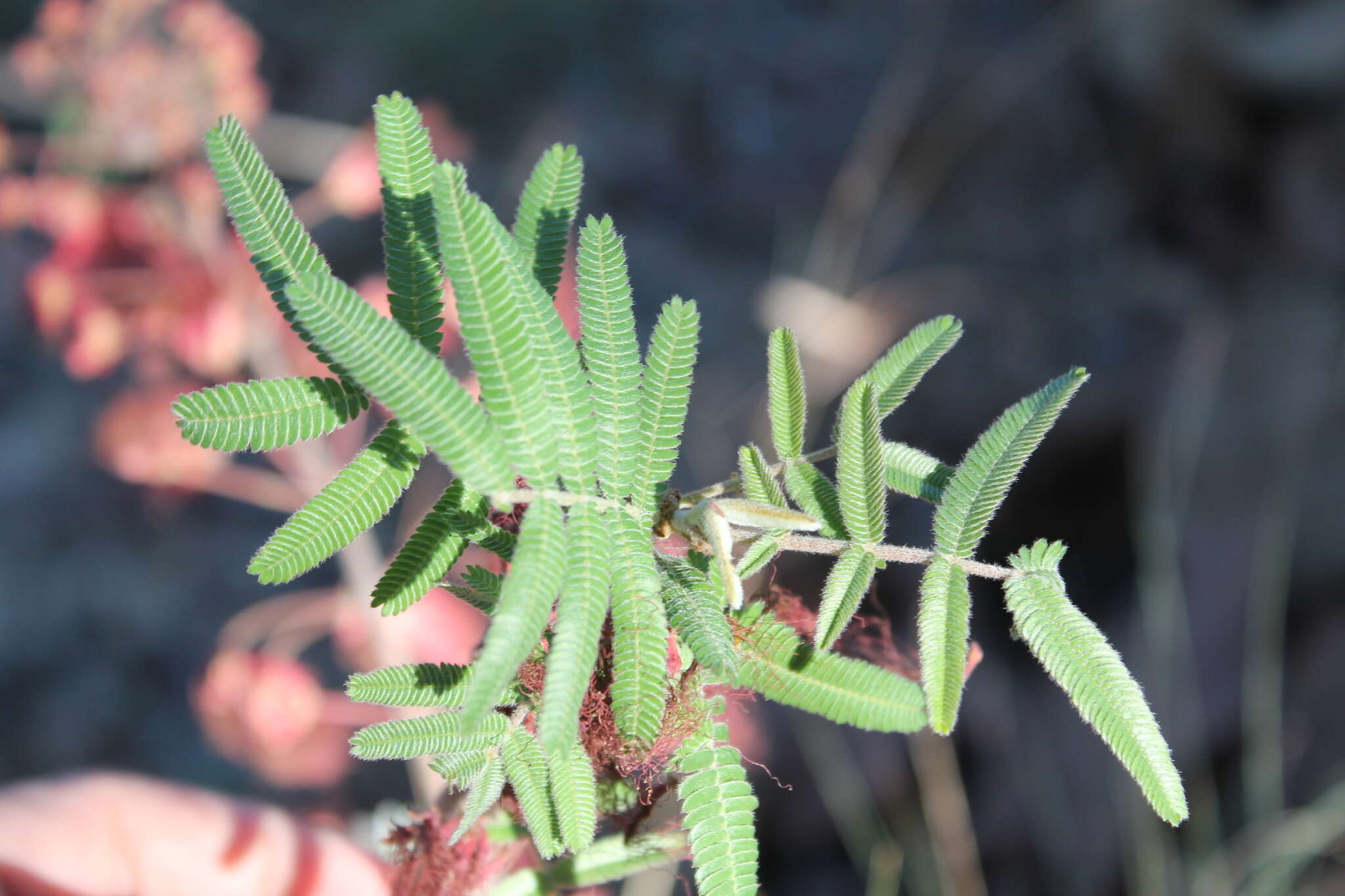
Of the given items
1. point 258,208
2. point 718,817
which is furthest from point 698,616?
point 258,208

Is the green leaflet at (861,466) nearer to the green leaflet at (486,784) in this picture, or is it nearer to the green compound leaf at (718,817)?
the green compound leaf at (718,817)

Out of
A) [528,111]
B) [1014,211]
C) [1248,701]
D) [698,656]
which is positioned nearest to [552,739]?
[698,656]

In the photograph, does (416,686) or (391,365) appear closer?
(391,365)

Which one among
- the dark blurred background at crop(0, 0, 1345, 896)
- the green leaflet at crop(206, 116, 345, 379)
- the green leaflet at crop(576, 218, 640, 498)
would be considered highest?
the dark blurred background at crop(0, 0, 1345, 896)

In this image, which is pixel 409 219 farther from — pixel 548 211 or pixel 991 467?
pixel 991 467

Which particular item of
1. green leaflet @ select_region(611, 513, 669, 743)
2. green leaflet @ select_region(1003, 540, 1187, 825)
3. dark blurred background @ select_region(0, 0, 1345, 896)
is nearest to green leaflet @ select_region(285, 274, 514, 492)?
green leaflet @ select_region(611, 513, 669, 743)

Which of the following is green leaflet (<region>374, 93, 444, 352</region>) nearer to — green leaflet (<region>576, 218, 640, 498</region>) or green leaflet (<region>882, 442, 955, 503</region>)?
green leaflet (<region>576, 218, 640, 498</region>)

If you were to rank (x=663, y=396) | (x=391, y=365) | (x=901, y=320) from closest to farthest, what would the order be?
(x=391, y=365)
(x=663, y=396)
(x=901, y=320)
